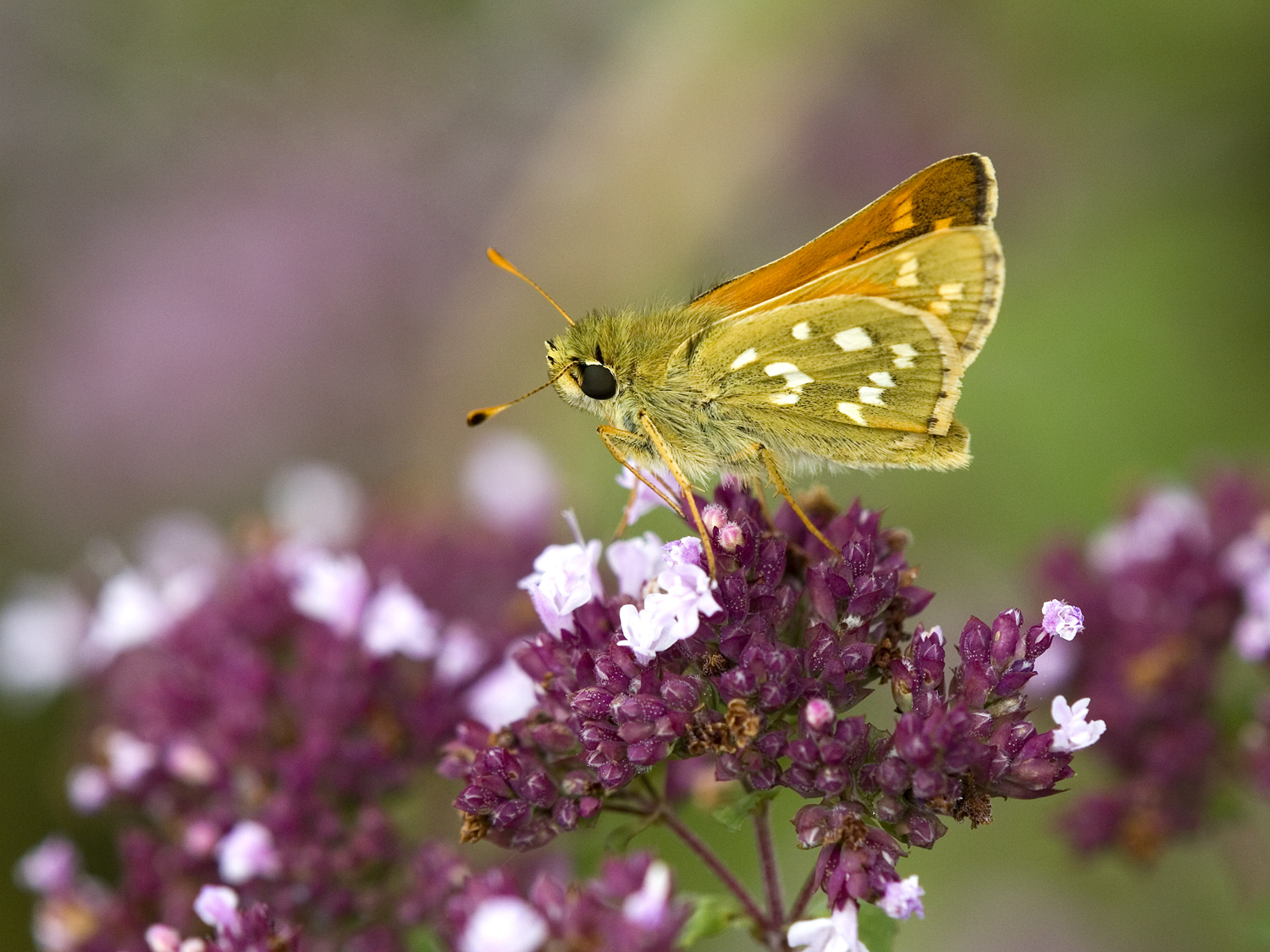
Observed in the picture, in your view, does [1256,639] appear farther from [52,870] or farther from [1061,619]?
[52,870]

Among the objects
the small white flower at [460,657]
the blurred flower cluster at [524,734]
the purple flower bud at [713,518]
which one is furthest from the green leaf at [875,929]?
the small white flower at [460,657]

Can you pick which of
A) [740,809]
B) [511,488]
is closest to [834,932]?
[740,809]

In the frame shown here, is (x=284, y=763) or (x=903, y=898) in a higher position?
(x=284, y=763)

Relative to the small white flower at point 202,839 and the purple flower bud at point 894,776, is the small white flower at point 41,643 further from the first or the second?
the purple flower bud at point 894,776

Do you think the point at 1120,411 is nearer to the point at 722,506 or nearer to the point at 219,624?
the point at 722,506

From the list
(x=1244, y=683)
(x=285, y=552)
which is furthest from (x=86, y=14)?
(x=1244, y=683)
